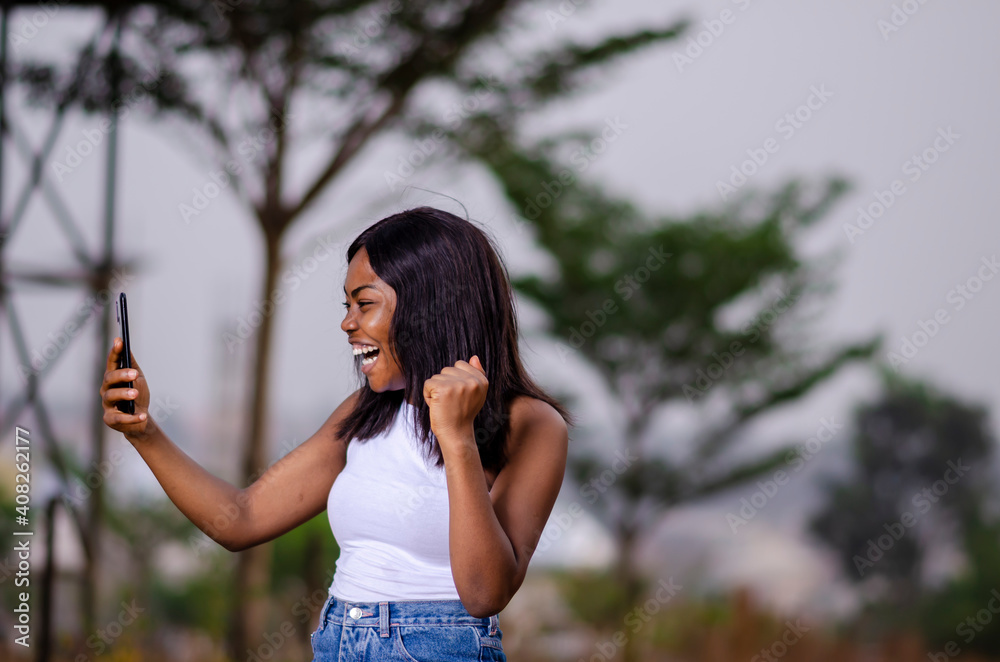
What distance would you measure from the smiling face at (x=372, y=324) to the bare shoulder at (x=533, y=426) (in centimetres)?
16

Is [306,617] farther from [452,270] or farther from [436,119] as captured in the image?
[452,270]

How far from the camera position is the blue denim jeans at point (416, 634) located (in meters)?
1.16

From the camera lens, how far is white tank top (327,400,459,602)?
3.88 ft

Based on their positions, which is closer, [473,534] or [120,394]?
[473,534]

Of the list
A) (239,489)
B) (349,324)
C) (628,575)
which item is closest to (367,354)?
(349,324)

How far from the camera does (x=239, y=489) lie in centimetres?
133

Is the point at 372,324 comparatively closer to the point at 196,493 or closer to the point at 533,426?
the point at 533,426

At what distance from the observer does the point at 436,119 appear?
5371 millimetres

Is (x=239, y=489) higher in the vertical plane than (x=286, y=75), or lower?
lower

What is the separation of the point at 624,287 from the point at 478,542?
6.55 metres

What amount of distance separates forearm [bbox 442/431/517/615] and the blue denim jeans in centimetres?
7

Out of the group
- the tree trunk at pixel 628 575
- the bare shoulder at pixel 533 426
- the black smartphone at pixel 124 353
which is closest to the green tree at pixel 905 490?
the tree trunk at pixel 628 575

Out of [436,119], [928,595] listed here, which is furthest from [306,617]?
[928,595]

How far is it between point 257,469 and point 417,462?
12.7 feet
